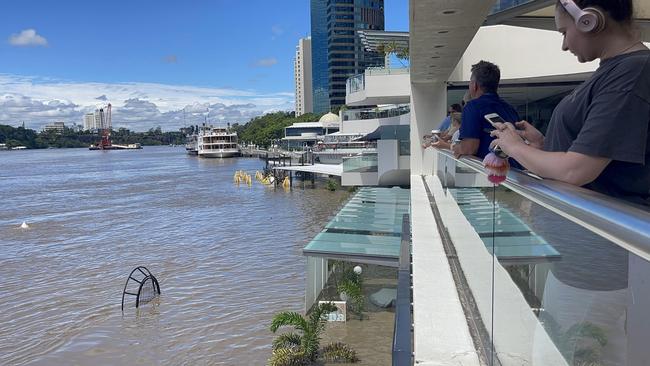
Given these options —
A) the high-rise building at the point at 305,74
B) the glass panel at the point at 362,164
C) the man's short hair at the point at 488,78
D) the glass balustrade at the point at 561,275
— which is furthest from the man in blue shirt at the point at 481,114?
the high-rise building at the point at 305,74

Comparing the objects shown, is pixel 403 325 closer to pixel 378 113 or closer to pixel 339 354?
pixel 339 354

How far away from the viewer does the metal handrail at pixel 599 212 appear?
101cm

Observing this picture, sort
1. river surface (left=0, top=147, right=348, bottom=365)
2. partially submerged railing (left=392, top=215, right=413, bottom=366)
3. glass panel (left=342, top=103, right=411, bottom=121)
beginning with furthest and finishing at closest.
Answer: glass panel (left=342, top=103, right=411, bottom=121) < river surface (left=0, top=147, right=348, bottom=365) < partially submerged railing (left=392, top=215, right=413, bottom=366)

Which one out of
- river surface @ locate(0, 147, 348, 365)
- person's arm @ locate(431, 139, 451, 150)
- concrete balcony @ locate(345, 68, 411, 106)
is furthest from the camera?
concrete balcony @ locate(345, 68, 411, 106)

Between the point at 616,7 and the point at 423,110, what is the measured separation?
1716 centimetres

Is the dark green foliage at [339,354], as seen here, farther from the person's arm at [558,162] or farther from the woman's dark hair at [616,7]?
the woman's dark hair at [616,7]

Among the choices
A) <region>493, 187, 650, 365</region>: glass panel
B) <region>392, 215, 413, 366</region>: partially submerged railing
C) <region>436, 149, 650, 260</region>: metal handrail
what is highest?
<region>436, 149, 650, 260</region>: metal handrail

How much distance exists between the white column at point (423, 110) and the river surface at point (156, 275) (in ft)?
17.1

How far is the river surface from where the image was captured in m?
11.8

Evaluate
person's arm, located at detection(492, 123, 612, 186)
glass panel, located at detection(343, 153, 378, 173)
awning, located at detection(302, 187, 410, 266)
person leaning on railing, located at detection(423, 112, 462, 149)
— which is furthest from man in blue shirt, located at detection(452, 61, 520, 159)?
glass panel, located at detection(343, 153, 378, 173)

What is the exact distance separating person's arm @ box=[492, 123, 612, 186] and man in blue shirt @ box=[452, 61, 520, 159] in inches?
66.1

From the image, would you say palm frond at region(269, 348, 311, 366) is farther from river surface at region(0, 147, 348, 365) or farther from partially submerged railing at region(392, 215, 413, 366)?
partially submerged railing at region(392, 215, 413, 366)

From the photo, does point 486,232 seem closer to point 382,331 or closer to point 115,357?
point 382,331

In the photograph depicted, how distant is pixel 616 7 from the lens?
175 cm
